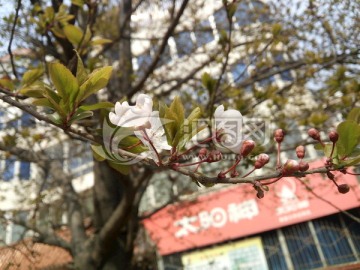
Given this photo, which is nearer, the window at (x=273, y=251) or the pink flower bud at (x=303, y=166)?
the pink flower bud at (x=303, y=166)

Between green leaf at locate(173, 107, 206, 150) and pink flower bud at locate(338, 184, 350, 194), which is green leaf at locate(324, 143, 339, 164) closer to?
pink flower bud at locate(338, 184, 350, 194)

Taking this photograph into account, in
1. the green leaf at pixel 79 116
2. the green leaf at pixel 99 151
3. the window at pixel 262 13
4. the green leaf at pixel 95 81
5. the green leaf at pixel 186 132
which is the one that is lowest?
the green leaf at pixel 186 132

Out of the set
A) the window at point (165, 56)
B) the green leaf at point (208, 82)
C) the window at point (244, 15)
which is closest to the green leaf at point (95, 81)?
the green leaf at point (208, 82)

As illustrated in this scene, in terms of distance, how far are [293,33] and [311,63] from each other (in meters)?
0.51

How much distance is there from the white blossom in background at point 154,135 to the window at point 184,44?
4653 millimetres

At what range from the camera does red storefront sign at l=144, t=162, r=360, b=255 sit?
22.0 ft

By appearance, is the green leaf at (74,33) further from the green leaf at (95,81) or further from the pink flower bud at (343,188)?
the pink flower bud at (343,188)

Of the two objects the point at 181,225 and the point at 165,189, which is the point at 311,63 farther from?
the point at 165,189

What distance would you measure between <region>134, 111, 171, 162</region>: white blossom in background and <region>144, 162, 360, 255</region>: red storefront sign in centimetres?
536

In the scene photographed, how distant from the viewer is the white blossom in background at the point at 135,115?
946 millimetres

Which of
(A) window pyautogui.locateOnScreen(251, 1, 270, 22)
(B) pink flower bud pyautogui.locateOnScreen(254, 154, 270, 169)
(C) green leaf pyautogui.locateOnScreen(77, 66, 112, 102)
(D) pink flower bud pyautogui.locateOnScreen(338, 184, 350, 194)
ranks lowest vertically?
(D) pink flower bud pyautogui.locateOnScreen(338, 184, 350, 194)

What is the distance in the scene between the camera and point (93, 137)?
3.83 ft

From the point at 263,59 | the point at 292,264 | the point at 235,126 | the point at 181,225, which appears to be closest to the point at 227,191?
the point at 181,225

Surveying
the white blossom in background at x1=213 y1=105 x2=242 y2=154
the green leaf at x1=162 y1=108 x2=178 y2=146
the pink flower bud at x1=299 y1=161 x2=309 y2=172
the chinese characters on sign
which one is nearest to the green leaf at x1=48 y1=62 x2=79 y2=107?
the green leaf at x1=162 y1=108 x2=178 y2=146
